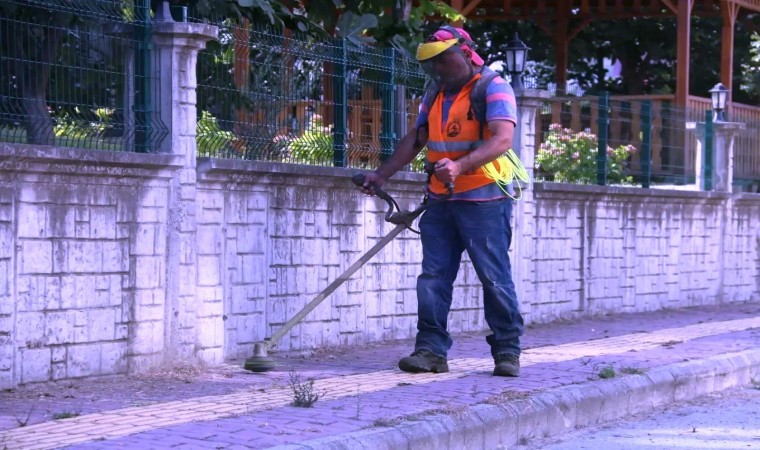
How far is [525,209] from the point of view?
11.3 metres

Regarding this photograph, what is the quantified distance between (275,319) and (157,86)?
187 centimetres

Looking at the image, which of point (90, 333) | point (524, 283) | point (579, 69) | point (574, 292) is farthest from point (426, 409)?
point (579, 69)

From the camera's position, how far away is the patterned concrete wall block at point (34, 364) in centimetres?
695

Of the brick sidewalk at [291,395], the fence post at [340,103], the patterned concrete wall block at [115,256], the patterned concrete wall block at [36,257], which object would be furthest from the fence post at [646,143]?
the patterned concrete wall block at [36,257]

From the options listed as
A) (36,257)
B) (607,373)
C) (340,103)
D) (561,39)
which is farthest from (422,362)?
(561,39)

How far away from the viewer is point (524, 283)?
11258 millimetres

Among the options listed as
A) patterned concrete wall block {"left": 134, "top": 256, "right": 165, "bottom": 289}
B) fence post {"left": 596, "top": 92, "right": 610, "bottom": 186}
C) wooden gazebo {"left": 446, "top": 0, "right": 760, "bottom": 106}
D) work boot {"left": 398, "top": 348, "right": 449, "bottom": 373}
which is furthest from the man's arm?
wooden gazebo {"left": 446, "top": 0, "right": 760, "bottom": 106}

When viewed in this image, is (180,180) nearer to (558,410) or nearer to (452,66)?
(452,66)

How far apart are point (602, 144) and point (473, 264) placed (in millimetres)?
5422

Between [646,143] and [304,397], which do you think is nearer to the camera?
[304,397]

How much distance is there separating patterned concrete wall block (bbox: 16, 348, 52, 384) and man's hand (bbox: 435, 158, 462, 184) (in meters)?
2.38

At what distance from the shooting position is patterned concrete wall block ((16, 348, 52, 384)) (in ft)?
22.8

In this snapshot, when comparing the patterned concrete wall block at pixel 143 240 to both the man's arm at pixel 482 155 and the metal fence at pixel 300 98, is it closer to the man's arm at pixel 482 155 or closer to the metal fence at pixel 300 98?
the metal fence at pixel 300 98

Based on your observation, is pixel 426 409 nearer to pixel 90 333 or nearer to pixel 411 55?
pixel 90 333
